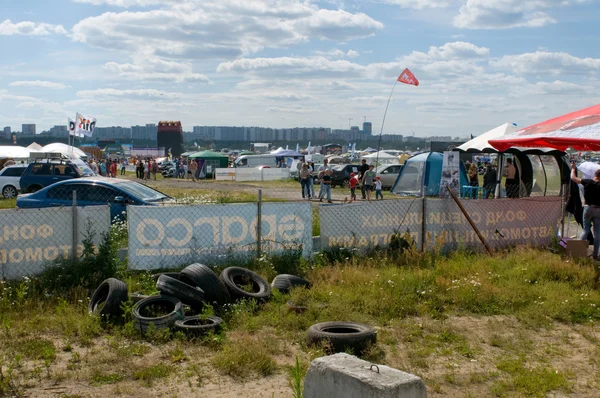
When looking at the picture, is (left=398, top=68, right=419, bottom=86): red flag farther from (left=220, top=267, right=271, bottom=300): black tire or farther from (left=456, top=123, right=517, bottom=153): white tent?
(left=220, top=267, right=271, bottom=300): black tire

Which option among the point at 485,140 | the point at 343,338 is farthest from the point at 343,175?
the point at 343,338

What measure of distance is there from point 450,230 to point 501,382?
6.12 meters

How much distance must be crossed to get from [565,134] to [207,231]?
7.18 m

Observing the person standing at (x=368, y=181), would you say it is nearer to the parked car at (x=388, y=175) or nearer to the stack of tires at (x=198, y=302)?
the parked car at (x=388, y=175)

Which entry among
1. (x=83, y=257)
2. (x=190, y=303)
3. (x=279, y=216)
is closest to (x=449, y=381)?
(x=190, y=303)

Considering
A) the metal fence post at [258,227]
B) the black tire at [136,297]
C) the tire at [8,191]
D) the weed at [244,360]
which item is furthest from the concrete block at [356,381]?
the tire at [8,191]

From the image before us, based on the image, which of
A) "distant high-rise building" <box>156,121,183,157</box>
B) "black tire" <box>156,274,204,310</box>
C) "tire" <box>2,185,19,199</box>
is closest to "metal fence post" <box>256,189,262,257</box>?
"black tire" <box>156,274,204,310</box>

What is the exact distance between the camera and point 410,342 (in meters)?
7.11

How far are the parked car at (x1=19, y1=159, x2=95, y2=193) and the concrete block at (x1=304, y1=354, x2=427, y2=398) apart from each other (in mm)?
22354

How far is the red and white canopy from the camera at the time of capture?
11.6 metres

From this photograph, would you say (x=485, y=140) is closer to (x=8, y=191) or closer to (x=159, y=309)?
(x=159, y=309)

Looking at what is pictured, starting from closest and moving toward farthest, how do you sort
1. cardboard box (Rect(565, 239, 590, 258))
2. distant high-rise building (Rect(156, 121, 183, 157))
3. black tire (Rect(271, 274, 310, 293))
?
black tire (Rect(271, 274, 310, 293)) → cardboard box (Rect(565, 239, 590, 258)) → distant high-rise building (Rect(156, 121, 183, 157))

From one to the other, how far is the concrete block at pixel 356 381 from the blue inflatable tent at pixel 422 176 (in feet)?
68.9

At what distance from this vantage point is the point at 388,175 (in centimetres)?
3262
